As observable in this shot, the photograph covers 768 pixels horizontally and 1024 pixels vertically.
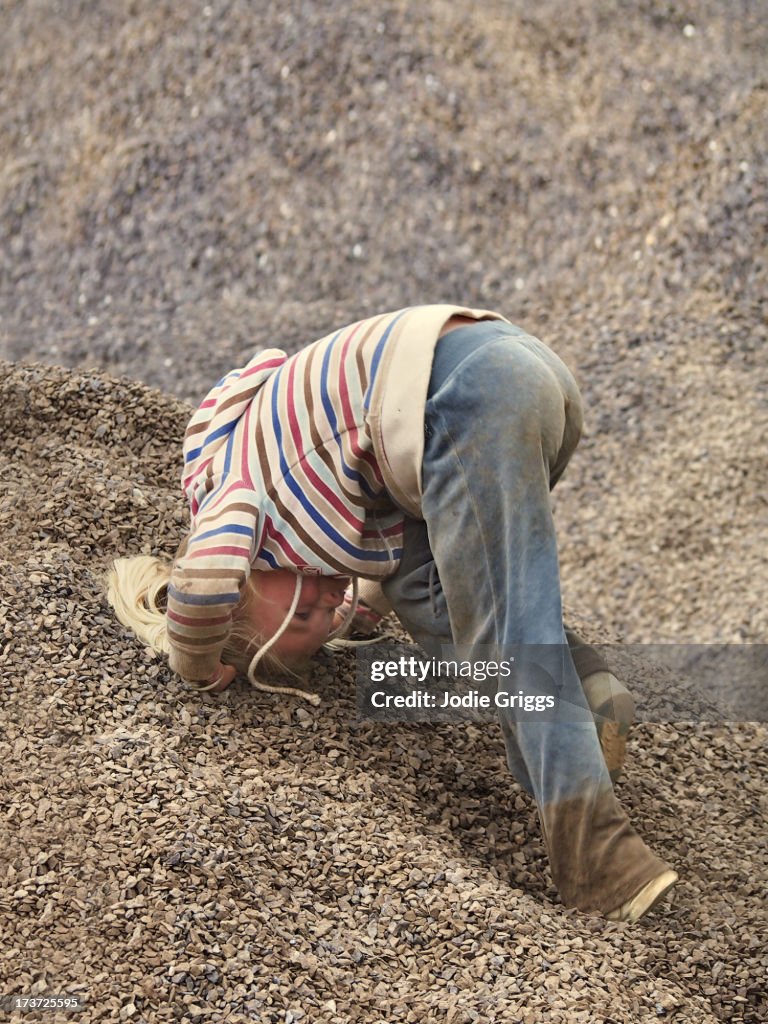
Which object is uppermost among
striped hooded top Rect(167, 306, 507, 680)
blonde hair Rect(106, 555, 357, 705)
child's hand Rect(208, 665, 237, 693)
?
striped hooded top Rect(167, 306, 507, 680)

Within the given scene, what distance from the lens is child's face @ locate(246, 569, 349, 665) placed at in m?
3.21

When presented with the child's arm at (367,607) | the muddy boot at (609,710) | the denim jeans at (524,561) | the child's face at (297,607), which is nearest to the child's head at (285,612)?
the child's face at (297,607)

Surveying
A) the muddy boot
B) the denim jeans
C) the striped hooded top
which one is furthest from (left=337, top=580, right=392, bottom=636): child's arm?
the muddy boot

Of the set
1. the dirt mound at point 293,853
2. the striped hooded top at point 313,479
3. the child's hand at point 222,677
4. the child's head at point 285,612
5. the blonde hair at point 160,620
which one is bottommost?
the dirt mound at point 293,853

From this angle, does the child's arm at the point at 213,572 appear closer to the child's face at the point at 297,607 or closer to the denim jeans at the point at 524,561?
the child's face at the point at 297,607

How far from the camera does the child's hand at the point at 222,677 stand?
3.33 m

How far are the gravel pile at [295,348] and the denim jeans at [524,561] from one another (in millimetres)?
180

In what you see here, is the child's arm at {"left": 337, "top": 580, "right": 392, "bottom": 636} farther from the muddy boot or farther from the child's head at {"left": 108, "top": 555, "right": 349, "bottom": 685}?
the muddy boot

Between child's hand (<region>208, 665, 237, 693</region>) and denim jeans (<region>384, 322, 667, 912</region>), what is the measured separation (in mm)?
661

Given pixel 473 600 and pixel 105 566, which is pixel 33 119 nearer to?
pixel 105 566

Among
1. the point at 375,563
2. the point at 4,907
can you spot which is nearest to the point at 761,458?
the point at 375,563

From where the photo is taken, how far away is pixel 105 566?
3.79 meters

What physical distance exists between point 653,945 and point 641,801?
0.58 metres

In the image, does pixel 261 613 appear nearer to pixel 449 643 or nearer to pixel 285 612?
pixel 285 612
